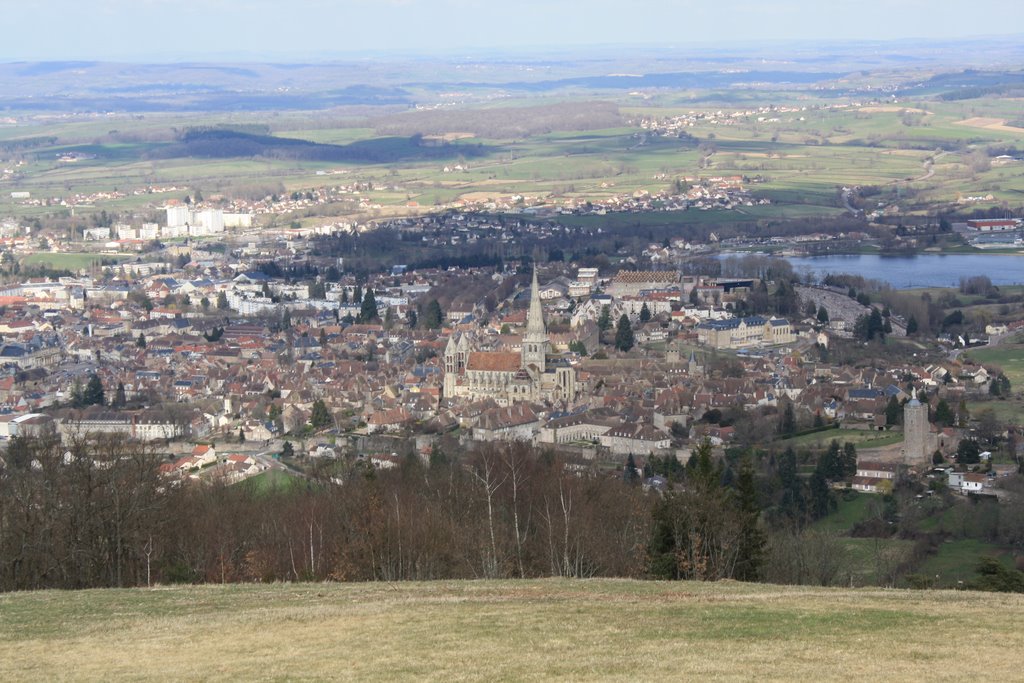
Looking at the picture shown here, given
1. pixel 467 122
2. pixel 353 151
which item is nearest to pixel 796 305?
pixel 353 151

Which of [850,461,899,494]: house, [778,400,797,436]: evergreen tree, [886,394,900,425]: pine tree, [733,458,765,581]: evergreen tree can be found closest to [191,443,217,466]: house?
[778,400,797,436]: evergreen tree

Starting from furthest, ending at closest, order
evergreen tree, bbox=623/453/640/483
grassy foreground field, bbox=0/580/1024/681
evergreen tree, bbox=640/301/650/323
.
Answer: evergreen tree, bbox=640/301/650/323 < evergreen tree, bbox=623/453/640/483 < grassy foreground field, bbox=0/580/1024/681

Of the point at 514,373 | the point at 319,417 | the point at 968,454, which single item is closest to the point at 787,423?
the point at 968,454

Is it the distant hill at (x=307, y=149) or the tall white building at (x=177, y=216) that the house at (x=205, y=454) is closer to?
the tall white building at (x=177, y=216)

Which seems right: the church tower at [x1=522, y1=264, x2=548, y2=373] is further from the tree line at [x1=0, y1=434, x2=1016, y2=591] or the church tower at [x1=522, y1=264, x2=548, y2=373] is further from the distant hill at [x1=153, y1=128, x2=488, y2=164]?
the distant hill at [x1=153, y1=128, x2=488, y2=164]

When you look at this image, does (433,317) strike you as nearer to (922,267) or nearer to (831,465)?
(922,267)

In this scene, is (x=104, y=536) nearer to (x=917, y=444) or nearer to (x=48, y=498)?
(x=48, y=498)
